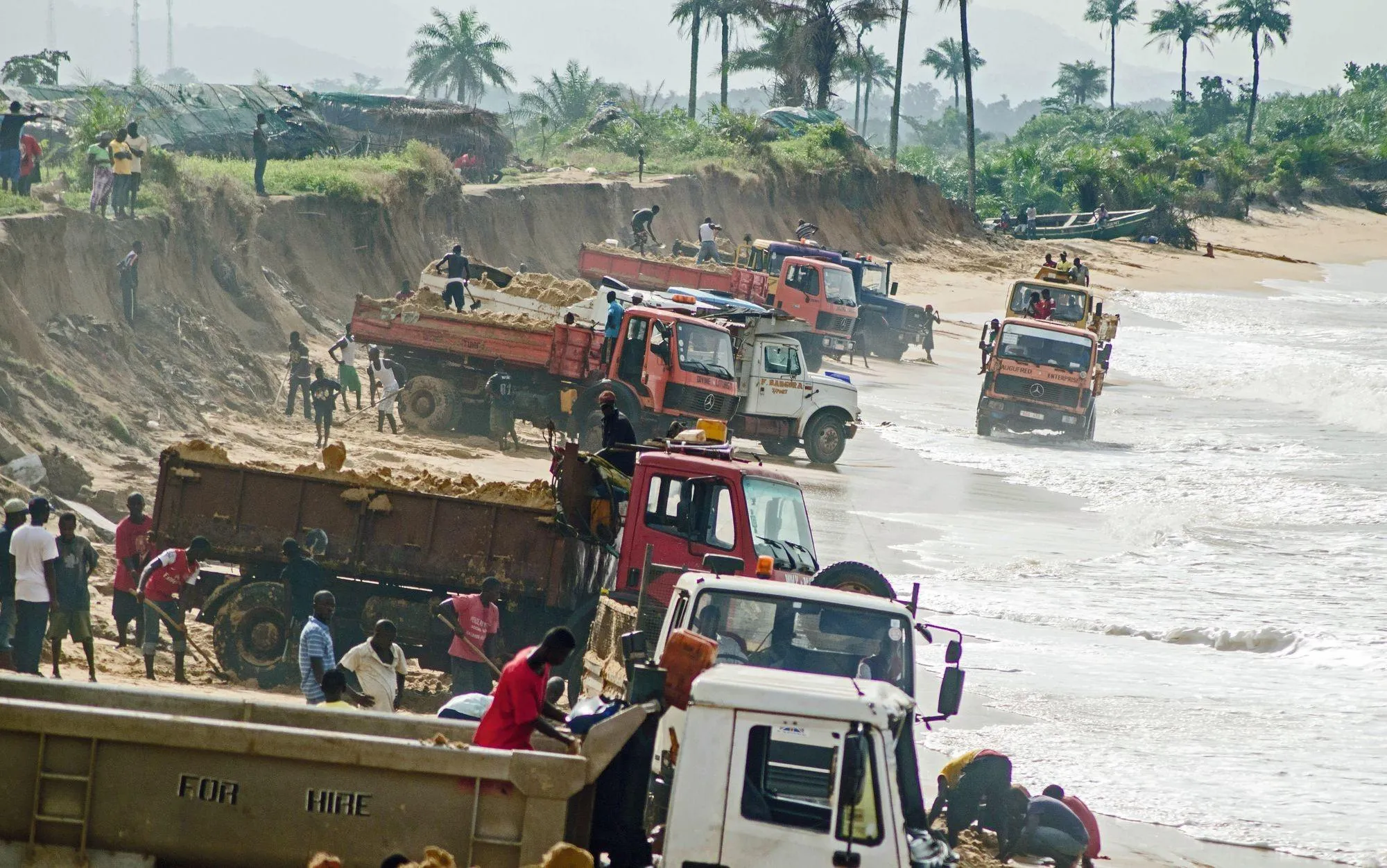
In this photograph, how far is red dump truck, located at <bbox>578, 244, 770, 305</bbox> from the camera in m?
32.2

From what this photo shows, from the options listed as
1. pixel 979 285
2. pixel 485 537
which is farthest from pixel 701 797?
pixel 979 285

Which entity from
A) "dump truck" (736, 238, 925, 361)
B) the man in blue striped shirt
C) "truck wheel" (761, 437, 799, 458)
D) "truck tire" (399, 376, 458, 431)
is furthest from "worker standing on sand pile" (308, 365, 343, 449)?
"dump truck" (736, 238, 925, 361)

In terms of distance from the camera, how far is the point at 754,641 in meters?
7.93

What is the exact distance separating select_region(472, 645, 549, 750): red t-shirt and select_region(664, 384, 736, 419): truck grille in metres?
14.2

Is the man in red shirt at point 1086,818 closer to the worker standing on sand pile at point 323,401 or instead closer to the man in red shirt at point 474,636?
the man in red shirt at point 474,636

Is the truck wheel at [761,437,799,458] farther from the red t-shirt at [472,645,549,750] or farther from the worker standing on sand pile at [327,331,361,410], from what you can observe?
the red t-shirt at [472,645,549,750]

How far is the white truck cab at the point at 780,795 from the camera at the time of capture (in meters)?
5.80

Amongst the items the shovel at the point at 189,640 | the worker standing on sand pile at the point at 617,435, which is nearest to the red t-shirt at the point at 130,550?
the shovel at the point at 189,640

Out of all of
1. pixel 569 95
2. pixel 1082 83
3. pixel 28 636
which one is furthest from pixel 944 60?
pixel 28 636

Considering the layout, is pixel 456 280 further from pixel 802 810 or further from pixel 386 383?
pixel 802 810

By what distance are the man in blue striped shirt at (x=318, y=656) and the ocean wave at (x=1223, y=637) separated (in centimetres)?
925

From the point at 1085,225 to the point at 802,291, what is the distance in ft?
116

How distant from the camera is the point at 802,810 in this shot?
5.89m

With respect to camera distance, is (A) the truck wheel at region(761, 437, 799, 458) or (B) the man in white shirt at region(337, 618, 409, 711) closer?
(B) the man in white shirt at region(337, 618, 409, 711)
